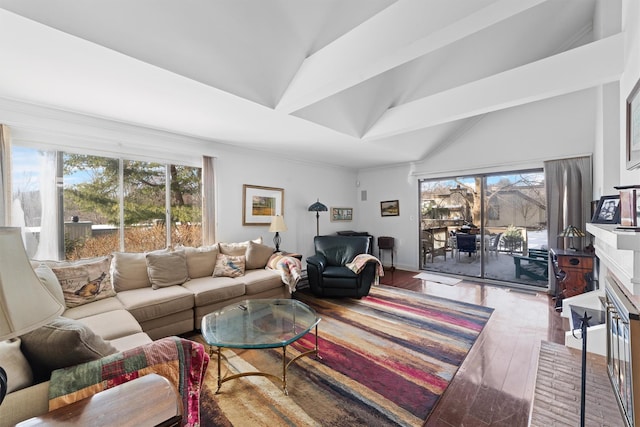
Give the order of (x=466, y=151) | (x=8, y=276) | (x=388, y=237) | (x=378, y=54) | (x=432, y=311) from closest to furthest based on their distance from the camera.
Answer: (x=8, y=276) → (x=378, y=54) → (x=432, y=311) → (x=466, y=151) → (x=388, y=237)

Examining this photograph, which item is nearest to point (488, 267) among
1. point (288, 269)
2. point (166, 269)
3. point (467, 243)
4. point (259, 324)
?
point (467, 243)

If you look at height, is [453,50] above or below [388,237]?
above

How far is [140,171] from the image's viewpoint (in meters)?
3.49

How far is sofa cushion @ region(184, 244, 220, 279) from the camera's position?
3332 mm

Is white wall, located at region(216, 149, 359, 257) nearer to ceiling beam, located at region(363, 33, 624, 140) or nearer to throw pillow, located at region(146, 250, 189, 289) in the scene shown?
throw pillow, located at region(146, 250, 189, 289)

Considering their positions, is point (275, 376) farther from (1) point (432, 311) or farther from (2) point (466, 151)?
(2) point (466, 151)

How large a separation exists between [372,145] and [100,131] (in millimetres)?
3618

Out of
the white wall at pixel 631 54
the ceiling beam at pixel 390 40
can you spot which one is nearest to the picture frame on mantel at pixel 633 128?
the white wall at pixel 631 54

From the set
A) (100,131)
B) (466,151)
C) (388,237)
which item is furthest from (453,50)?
(100,131)

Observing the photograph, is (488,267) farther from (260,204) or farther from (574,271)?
(260,204)

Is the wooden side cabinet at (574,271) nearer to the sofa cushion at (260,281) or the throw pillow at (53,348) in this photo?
the sofa cushion at (260,281)

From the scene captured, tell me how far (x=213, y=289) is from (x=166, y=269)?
61 cm

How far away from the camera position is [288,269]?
3.56 metres

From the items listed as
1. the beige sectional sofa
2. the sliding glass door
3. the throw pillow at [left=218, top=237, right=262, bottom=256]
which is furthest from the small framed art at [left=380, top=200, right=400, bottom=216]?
the throw pillow at [left=218, top=237, right=262, bottom=256]
